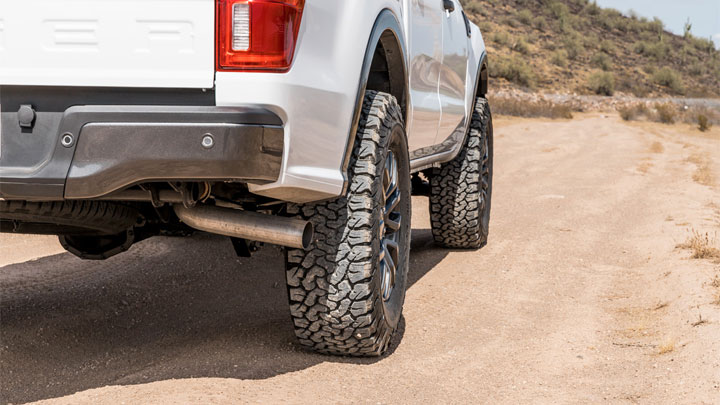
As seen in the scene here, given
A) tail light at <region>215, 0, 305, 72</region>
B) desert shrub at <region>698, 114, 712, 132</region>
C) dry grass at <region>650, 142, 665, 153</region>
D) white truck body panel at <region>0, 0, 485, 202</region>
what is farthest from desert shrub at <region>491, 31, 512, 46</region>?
tail light at <region>215, 0, 305, 72</region>

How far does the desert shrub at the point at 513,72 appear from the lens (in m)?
33.1

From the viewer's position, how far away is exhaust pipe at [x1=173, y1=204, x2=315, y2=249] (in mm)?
3066

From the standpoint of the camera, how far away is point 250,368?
3.30 metres

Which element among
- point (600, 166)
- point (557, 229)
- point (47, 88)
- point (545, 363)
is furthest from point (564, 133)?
point (47, 88)

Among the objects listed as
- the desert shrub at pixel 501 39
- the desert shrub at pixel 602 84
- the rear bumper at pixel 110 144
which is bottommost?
the desert shrub at pixel 602 84

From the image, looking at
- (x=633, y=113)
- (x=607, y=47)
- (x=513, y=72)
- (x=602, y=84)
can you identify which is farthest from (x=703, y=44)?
(x=633, y=113)

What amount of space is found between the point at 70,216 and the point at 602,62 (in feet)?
133

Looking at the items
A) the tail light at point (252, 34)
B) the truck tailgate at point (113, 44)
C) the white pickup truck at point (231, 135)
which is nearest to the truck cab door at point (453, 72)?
the white pickup truck at point (231, 135)

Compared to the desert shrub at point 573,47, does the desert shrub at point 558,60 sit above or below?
below

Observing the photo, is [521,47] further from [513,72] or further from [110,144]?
[110,144]

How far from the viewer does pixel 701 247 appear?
5.68 m

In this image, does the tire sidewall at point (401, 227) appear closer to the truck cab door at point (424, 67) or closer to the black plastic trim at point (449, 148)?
the truck cab door at point (424, 67)

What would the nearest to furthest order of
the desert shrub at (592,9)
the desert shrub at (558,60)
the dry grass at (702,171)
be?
the dry grass at (702,171) → the desert shrub at (558,60) → the desert shrub at (592,9)

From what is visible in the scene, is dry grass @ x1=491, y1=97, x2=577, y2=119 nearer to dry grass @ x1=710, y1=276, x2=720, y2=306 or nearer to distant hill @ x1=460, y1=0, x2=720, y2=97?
distant hill @ x1=460, y1=0, x2=720, y2=97
